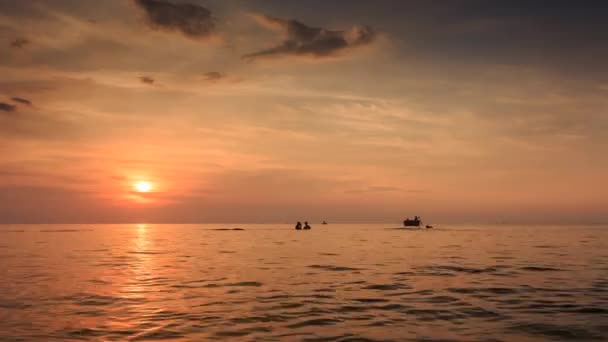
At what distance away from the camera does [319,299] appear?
77.2ft

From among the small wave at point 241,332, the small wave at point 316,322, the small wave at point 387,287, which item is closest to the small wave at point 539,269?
the small wave at point 387,287

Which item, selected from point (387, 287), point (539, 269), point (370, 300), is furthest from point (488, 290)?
point (539, 269)

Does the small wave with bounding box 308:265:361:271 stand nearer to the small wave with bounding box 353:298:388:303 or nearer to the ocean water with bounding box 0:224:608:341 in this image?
the ocean water with bounding box 0:224:608:341

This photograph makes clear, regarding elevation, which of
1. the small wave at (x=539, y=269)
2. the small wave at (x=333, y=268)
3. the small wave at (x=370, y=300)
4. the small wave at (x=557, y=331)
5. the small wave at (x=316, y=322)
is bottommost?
the small wave at (x=333, y=268)

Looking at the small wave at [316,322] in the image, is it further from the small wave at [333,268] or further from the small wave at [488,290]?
the small wave at [333,268]

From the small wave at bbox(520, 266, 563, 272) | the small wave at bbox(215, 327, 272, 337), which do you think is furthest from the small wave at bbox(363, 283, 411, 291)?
the small wave at bbox(520, 266, 563, 272)

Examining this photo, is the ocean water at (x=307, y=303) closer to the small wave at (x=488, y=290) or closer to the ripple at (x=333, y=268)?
the small wave at (x=488, y=290)

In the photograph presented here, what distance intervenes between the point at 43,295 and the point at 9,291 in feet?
9.81

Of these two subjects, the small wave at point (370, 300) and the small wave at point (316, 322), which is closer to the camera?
the small wave at point (316, 322)

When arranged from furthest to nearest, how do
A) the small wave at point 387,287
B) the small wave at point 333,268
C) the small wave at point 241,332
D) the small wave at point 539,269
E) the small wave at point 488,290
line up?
the small wave at point 333,268 < the small wave at point 539,269 < the small wave at point 387,287 < the small wave at point 488,290 < the small wave at point 241,332

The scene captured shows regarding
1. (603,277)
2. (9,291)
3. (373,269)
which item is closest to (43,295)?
(9,291)

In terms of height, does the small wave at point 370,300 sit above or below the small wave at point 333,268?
above

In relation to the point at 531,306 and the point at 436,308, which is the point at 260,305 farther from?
the point at 531,306

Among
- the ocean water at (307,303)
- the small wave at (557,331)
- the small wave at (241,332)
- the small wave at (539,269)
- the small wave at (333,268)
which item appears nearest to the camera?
the small wave at (557,331)
